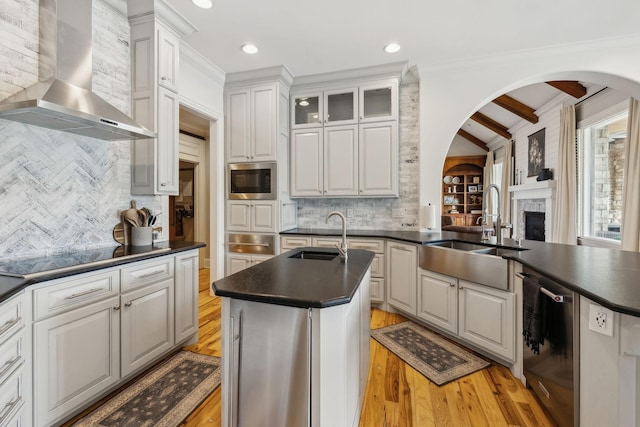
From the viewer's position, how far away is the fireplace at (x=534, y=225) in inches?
209

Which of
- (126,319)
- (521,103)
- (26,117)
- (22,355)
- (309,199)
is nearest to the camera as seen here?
(22,355)

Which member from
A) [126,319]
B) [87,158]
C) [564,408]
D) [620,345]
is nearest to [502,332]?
[564,408]

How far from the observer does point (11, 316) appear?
1.27 m

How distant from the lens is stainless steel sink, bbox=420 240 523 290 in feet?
7.11

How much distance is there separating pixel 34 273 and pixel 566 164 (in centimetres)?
607

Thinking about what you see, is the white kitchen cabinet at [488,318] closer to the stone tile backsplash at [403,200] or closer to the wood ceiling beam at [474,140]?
the stone tile backsplash at [403,200]

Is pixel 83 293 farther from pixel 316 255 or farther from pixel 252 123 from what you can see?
pixel 252 123

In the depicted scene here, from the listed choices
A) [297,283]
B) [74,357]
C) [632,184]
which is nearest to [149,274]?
[74,357]

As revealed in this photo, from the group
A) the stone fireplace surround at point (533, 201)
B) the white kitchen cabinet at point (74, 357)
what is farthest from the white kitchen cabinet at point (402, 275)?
the stone fireplace surround at point (533, 201)

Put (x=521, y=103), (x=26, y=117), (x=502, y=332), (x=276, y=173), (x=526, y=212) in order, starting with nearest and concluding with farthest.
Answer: (x=26, y=117) → (x=502, y=332) → (x=276, y=173) → (x=521, y=103) → (x=526, y=212)

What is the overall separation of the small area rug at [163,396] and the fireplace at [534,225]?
5859mm

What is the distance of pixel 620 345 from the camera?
3.64 ft

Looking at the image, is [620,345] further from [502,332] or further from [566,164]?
[566,164]

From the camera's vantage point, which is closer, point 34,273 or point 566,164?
point 34,273
